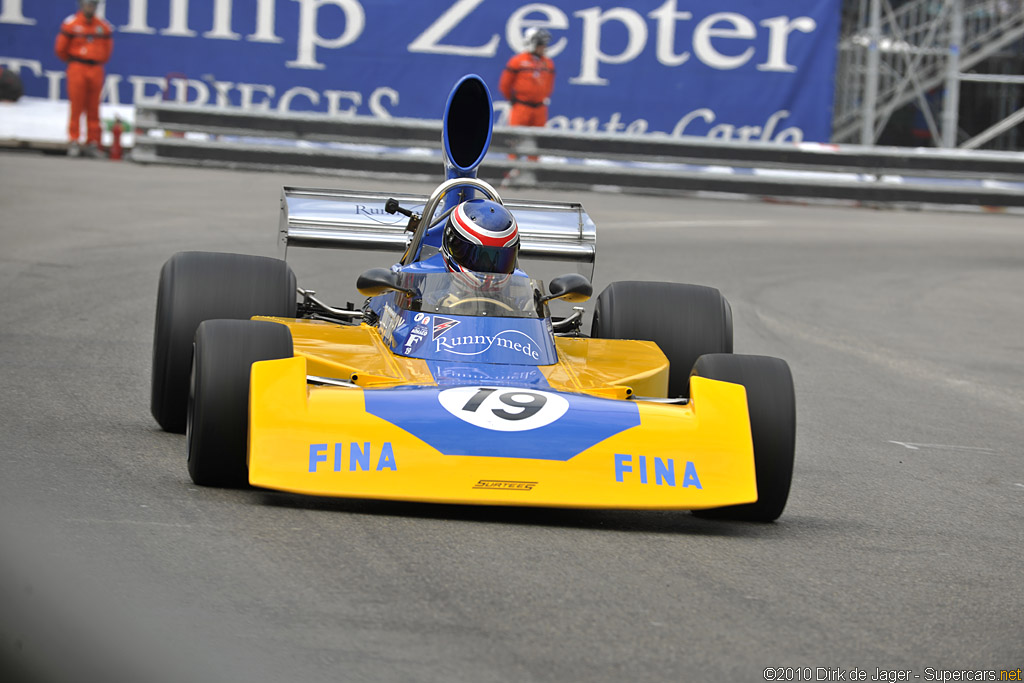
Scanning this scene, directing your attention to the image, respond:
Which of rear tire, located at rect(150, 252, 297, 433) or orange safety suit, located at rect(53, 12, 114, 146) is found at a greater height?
orange safety suit, located at rect(53, 12, 114, 146)

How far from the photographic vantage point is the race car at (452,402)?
447 cm

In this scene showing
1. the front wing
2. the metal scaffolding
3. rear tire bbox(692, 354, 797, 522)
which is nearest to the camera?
the front wing

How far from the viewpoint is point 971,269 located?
14.2 m

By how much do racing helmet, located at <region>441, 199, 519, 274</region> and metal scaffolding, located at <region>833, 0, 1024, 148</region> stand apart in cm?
1608

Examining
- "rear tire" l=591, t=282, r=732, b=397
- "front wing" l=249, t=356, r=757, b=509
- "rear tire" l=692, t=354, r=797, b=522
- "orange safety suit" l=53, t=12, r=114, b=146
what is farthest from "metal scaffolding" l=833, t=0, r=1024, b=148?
"front wing" l=249, t=356, r=757, b=509

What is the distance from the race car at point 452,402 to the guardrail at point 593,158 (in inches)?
481

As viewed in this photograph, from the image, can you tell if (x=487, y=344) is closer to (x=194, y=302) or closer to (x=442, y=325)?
(x=442, y=325)

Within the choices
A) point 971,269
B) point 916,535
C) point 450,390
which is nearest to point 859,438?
point 916,535

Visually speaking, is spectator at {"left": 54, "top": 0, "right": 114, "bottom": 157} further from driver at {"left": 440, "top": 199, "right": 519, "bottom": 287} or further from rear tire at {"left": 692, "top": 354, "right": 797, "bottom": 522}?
rear tire at {"left": 692, "top": 354, "right": 797, "bottom": 522}

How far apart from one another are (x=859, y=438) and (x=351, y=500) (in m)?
3.14

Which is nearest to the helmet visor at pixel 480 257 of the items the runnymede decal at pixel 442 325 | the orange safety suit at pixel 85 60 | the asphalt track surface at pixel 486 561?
the runnymede decal at pixel 442 325

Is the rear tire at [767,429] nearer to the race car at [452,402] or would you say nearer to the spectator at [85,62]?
the race car at [452,402]

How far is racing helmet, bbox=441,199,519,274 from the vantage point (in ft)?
19.2

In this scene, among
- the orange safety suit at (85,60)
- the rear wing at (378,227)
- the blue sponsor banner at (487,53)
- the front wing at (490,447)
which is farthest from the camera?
the blue sponsor banner at (487,53)
